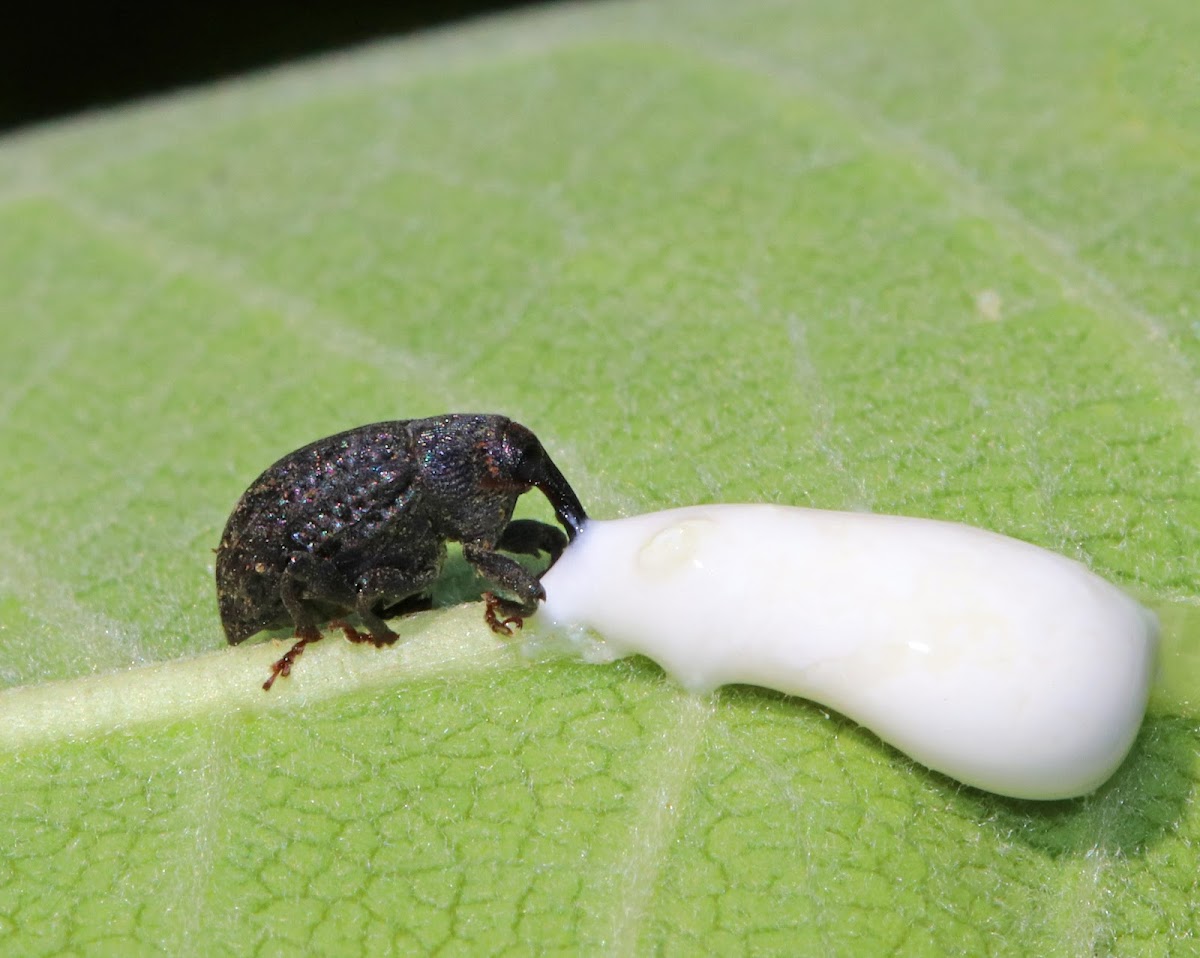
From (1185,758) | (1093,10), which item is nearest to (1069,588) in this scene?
(1185,758)

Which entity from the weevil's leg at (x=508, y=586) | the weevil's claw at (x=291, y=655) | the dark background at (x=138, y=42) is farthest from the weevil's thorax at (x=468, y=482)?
the dark background at (x=138, y=42)

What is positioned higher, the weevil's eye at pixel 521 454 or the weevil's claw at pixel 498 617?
the weevil's eye at pixel 521 454

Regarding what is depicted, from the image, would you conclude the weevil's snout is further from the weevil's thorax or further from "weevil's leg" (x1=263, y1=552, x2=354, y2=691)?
"weevil's leg" (x1=263, y1=552, x2=354, y2=691)

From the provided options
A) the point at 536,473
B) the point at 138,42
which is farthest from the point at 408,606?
the point at 138,42

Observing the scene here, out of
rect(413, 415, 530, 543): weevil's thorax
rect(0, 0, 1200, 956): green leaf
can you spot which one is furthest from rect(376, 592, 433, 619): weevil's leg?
rect(413, 415, 530, 543): weevil's thorax

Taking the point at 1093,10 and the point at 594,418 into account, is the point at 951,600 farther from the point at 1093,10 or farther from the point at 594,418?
the point at 1093,10

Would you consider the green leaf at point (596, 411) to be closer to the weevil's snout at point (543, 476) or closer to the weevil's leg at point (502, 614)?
the weevil's leg at point (502, 614)
